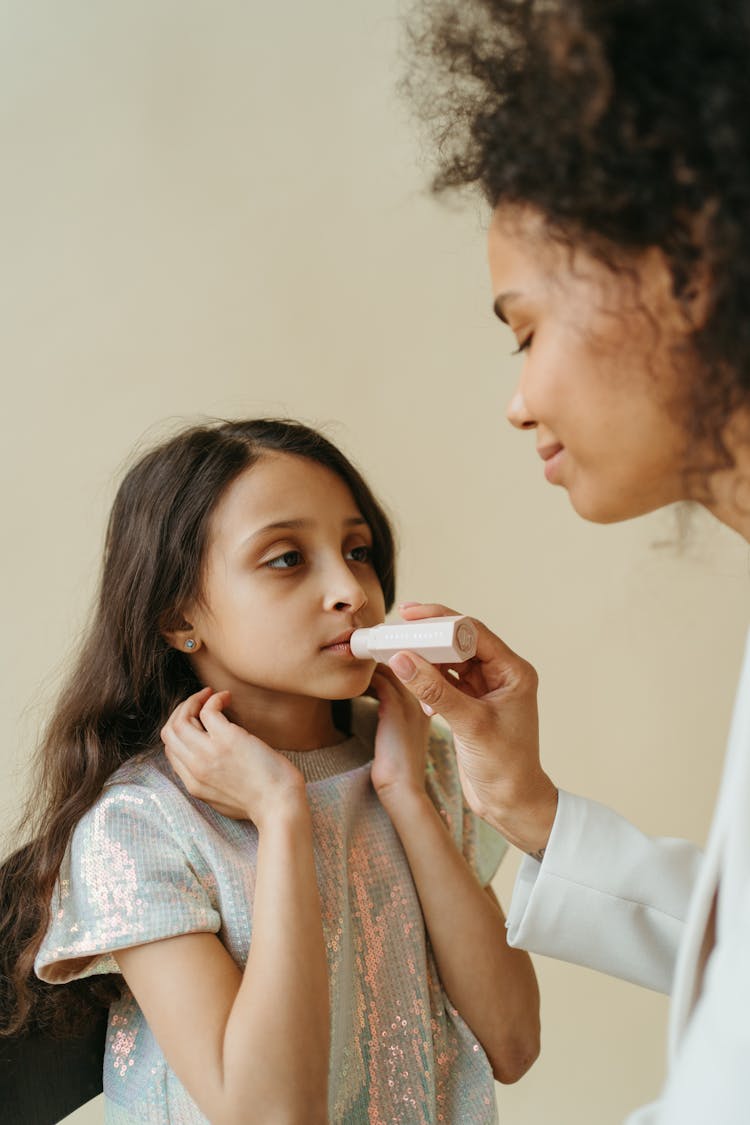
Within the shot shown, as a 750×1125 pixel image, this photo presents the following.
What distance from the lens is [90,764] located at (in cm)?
106

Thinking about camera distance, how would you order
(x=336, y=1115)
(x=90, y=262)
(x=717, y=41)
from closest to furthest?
(x=717, y=41) → (x=336, y=1115) → (x=90, y=262)

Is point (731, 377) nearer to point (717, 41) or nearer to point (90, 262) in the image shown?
point (717, 41)

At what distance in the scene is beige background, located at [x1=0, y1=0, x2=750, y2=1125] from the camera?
1.48 metres

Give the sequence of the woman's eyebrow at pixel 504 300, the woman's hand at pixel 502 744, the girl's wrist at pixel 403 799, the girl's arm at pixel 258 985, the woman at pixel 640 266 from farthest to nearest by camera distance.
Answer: the girl's wrist at pixel 403 799 → the woman's hand at pixel 502 744 → the girl's arm at pixel 258 985 → the woman's eyebrow at pixel 504 300 → the woman at pixel 640 266

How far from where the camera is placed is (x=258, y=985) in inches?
34.7

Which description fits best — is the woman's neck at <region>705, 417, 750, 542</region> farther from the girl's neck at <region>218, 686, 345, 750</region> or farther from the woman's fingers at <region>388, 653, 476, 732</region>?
the girl's neck at <region>218, 686, 345, 750</region>

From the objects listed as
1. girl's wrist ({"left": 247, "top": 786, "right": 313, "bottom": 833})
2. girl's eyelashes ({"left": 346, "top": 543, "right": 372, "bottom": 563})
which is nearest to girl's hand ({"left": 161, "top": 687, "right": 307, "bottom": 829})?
girl's wrist ({"left": 247, "top": 786, "right": 313, "bottom": 833})

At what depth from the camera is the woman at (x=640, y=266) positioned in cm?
62

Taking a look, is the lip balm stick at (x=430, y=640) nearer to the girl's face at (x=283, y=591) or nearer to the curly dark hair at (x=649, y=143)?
the girl's face at (x=283, y=591)

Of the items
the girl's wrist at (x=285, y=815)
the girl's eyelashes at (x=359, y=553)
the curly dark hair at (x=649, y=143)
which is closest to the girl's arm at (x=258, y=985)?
the girl's wrist at (x=285, y=815)

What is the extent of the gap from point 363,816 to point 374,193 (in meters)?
1.04

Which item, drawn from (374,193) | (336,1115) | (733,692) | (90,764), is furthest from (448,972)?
(374,193)

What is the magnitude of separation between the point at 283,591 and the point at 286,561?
4 cm

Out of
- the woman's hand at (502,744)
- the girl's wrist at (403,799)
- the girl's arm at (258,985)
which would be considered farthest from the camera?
the girl's wrist at (403,799)
